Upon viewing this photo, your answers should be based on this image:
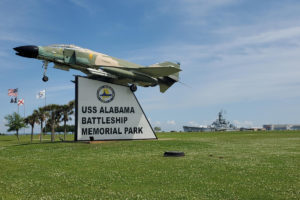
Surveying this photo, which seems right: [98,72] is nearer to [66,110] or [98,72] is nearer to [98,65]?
[98,65]

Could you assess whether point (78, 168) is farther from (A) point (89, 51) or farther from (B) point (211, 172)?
(A) point (89, 51)

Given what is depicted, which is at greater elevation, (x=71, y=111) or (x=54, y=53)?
(x=54, y=53)

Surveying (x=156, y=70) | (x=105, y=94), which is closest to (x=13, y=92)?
(x=105, y=94)

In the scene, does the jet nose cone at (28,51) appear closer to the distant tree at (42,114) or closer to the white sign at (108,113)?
the white sign at (108,113)

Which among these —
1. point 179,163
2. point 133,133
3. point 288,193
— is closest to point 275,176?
point 288,193

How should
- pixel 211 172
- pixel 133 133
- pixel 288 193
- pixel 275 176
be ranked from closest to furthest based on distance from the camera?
pixel 288 193
pixel 275 176
pixel 211 172
pixel 133 133

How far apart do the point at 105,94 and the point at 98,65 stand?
3.97 m

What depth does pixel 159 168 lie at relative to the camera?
1458 cm

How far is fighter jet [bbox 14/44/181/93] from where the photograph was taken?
2927 centimetres

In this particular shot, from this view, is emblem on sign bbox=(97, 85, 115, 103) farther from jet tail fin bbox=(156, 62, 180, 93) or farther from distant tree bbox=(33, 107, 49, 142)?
distant tree bbox=(33, 107, 49, 142)

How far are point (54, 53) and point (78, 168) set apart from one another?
1845cm

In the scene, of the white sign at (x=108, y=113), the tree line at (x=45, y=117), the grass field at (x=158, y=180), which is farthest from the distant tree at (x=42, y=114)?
the grass field at (x=158, y=180)

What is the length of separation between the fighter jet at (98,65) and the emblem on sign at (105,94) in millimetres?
1170

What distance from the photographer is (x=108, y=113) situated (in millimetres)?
34125
